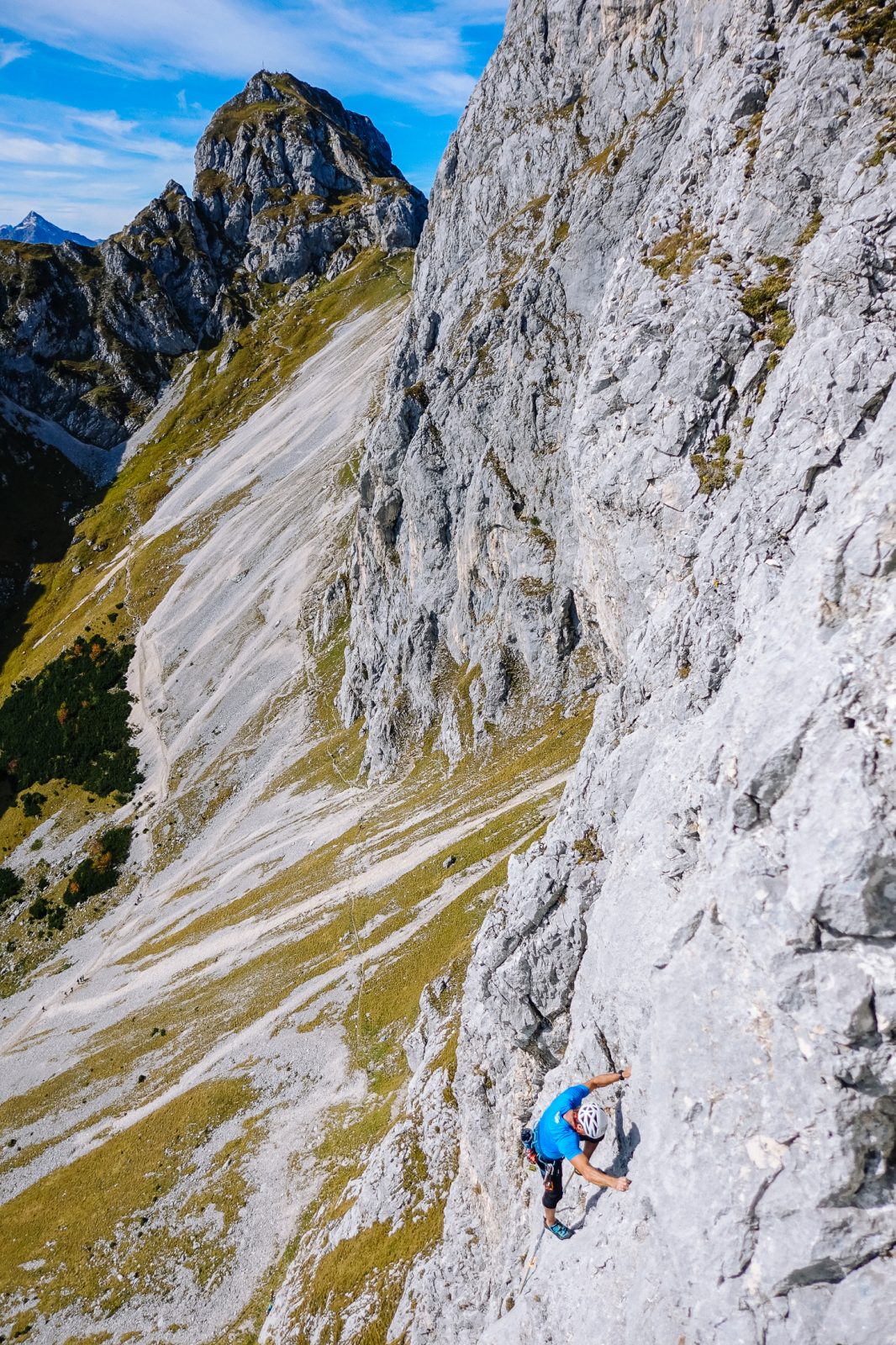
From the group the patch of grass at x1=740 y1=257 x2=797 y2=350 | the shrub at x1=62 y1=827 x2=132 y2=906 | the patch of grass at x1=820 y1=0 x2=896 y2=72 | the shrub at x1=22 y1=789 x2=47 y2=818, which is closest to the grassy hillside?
the shrub at x1=62 y1=827 x2=132 y2=906

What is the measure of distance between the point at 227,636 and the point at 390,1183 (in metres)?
101

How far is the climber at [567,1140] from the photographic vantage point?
11680 millimetres

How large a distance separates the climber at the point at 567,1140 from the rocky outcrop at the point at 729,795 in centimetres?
56

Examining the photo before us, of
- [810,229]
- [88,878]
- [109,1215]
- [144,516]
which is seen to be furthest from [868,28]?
[144,516]

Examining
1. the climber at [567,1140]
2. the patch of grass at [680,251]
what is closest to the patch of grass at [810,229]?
the patch of grass at [680,251]

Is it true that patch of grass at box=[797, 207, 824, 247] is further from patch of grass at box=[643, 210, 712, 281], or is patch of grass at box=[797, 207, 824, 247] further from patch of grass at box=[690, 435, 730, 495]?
patch of grass at box=[690, 435, 730, 495]

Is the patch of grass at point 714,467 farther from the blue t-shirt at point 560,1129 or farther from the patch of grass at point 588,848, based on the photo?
the blue t-shirt at point 560,1129

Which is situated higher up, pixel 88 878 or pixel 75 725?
pixel 75 725

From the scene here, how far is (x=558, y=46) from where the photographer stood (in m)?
73.6

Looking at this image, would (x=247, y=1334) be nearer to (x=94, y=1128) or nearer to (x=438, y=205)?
(x=94, y=1128)

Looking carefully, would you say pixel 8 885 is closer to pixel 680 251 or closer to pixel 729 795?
pixel 680 251

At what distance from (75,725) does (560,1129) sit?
11795 centimetres

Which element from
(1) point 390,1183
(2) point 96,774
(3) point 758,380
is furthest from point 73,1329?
(2) point 96,774

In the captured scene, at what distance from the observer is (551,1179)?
12.9 metres
